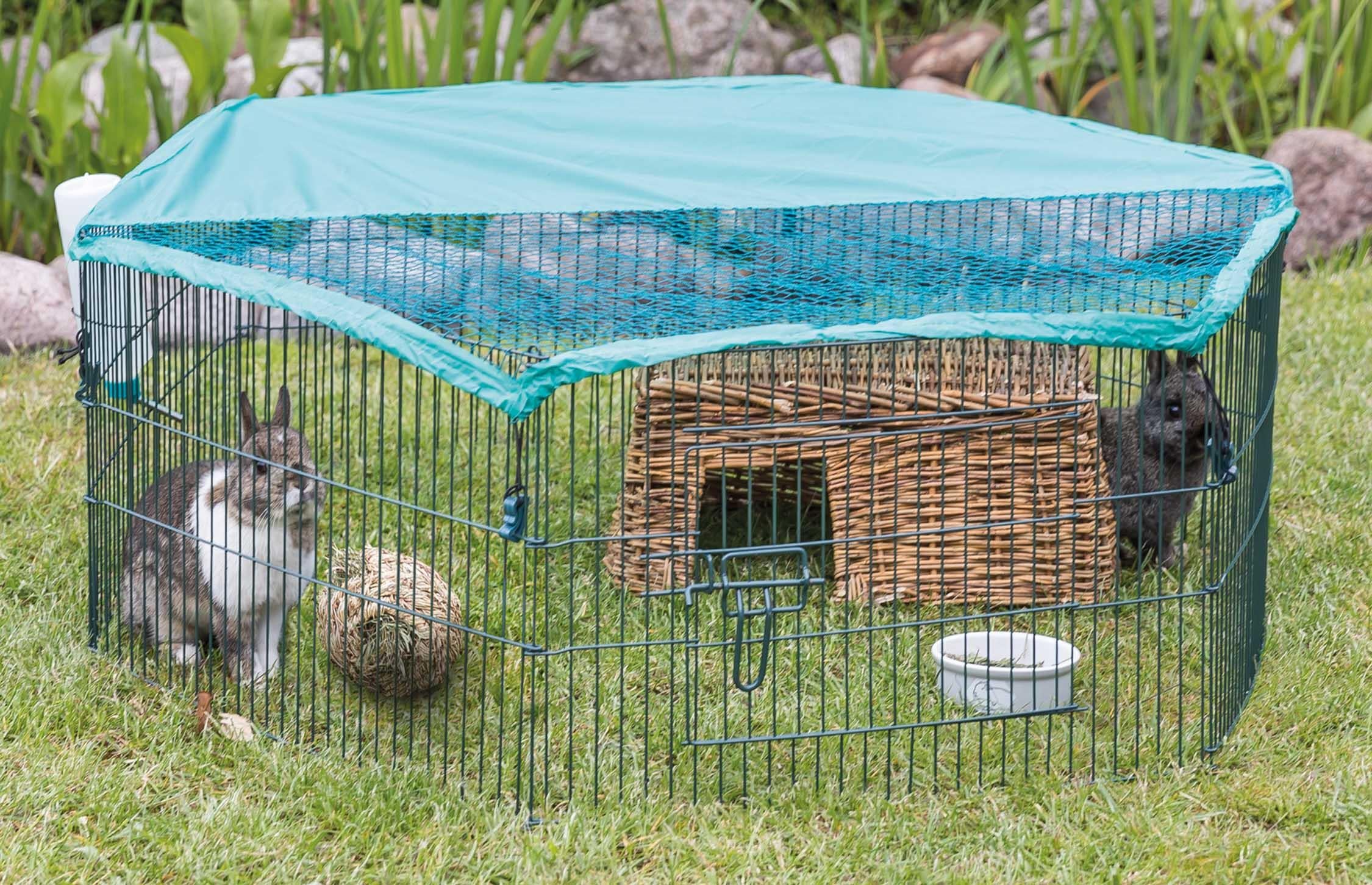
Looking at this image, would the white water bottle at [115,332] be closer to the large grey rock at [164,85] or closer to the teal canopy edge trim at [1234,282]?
the teal canopy edge trim at [1234,282]

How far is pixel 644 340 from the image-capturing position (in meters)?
3.03

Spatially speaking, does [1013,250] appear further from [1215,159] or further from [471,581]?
[471,581]

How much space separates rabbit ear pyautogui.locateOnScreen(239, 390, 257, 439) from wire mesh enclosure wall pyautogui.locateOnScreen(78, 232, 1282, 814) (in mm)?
14

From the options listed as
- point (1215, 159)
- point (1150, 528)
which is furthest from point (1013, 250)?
point (1150, 528)

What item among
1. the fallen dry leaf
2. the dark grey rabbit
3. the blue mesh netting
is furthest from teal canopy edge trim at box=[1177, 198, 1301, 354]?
the fallen dry leaf

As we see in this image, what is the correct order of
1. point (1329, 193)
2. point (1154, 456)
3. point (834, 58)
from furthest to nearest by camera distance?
point (834, 58) → point (1329, 193) → point (1154, 456)

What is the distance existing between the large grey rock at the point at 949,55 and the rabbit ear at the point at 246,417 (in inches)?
240

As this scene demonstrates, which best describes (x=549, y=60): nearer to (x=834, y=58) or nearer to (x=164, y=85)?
(x=164, y=85)

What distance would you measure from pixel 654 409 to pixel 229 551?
4.23 feet

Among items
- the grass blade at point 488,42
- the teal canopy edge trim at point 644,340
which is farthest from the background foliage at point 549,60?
the teal canopy edge trim at point 644,340

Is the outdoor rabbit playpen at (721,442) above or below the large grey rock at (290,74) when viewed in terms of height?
below

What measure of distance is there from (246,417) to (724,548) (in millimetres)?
1208

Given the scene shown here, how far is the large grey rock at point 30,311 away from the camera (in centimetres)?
615

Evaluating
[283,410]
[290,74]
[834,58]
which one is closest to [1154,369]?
[283,410]
